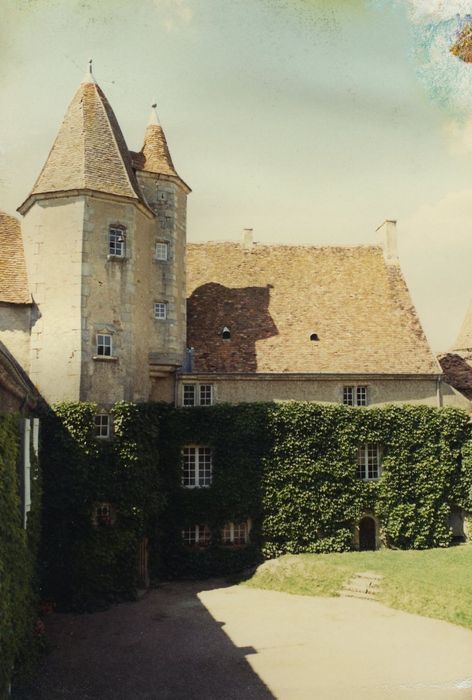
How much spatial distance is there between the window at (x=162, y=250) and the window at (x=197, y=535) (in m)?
11.7

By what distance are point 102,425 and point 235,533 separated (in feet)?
26.1

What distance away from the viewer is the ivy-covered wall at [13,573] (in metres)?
13.5

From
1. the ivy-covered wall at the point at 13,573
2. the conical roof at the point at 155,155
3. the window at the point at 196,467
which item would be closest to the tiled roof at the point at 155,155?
the conical roof at the point at 155,155

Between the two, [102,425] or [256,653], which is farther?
[102,425]

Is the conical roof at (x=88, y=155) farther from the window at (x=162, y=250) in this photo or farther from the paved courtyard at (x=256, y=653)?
the paved courtyard at (x=256, y=653)

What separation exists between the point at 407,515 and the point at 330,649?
11.9m

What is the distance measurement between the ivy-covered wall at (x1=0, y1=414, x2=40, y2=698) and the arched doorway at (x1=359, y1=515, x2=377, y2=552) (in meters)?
15.1

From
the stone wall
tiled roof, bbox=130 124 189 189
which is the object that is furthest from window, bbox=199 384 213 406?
tiled roof, bbox=130 124 189 189

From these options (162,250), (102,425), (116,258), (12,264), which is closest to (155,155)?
(162,250)

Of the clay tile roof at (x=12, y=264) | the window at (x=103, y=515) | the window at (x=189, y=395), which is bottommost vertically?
the window at (x=103, y=515)

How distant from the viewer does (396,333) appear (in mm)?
31281

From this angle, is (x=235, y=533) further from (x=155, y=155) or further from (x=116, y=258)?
(x=155, y=155)

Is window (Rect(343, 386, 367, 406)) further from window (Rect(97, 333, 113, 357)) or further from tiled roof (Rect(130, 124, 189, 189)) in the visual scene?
tiled roof (Rect(130, 124, 189, 189))

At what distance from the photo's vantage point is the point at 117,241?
2602 centimetres
